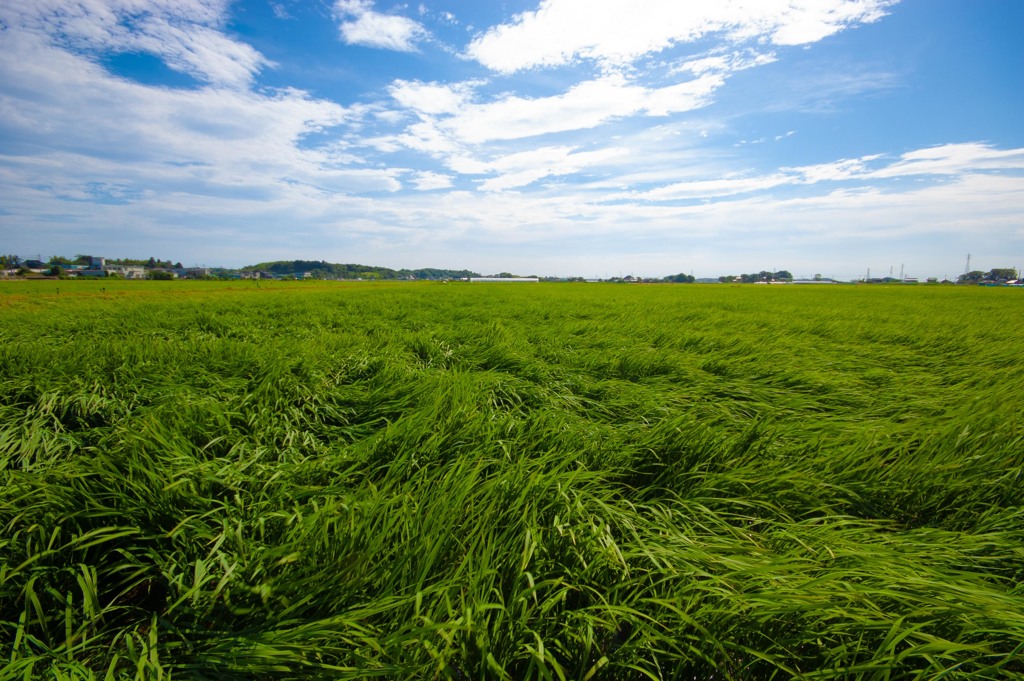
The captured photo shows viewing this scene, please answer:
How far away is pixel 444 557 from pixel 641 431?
1624 mm

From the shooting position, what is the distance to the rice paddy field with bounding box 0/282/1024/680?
1048mm

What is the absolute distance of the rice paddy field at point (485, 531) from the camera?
1.05 metres

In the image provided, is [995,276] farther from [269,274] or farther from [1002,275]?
[269,274]

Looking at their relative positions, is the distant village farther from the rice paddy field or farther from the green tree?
the rice paddy field

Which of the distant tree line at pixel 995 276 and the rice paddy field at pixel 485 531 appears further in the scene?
the distant tree line at pixel 995 276

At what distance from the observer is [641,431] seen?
2521 mm

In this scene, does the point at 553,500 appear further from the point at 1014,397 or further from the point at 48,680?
the point at 1014,397

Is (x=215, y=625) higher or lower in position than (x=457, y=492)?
lower

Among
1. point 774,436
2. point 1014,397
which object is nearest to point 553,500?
point 774,436

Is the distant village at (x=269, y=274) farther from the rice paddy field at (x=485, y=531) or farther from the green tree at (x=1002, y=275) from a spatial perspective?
the rice paddy field at (x=485, y=531)

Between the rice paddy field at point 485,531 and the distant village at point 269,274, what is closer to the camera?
the rice paddy field at point 485,531

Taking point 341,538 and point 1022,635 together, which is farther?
point 341,538

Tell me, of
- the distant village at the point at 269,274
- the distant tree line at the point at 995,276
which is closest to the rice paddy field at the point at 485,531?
the distant village at the point at 269,274

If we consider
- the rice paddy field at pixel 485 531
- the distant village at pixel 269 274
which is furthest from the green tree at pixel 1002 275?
the rice paddy field at pixel 485 531
